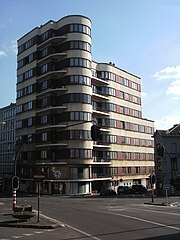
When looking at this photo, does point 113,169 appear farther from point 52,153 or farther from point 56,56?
point 56,56

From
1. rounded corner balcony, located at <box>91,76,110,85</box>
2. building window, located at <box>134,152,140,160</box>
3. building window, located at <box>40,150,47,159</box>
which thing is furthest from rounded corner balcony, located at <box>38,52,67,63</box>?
building window, located at <box>134,152,140,160</box>

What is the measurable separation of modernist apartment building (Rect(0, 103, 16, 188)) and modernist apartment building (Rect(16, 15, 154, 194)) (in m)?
30.5

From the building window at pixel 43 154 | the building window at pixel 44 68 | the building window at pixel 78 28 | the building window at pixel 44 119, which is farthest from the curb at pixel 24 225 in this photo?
the building window at pixel 44 68

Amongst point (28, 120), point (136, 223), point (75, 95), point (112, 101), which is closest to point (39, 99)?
point (28, 120)

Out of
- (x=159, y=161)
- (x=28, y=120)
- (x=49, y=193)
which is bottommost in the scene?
(x=49, y=193)

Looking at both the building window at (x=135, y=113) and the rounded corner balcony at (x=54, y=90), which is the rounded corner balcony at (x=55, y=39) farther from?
the building window at (x=135, y=113)

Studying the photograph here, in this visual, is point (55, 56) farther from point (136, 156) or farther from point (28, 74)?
point (136, 156)

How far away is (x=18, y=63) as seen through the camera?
76938 millimetres

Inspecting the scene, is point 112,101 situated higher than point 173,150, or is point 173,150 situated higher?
point 112,101

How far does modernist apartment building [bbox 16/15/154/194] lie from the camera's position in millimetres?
61094

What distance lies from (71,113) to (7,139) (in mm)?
52370

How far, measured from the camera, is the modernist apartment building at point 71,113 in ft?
200

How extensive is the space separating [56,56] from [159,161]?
27676 millimetres

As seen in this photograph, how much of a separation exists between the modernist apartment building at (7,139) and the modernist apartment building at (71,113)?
1199 inches
